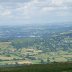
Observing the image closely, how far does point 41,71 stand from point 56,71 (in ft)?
Result: 19.2

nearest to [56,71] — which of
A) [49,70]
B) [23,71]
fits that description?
[49,70]

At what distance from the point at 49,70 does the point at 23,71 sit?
1049 centimetres

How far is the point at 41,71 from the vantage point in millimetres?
113000

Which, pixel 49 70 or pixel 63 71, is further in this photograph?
pixel 49 70

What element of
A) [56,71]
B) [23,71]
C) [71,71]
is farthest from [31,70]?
[71,71]

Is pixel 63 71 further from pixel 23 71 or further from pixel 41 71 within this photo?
pixel 23 71

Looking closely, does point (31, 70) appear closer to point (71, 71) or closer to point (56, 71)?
point (56, 71)

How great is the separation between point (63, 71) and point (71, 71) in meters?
5.62

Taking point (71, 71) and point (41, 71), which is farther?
point (41, 71)

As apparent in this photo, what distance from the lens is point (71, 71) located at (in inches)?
4040

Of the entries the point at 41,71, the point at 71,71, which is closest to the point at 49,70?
the point at 41,71

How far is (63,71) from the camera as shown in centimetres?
10769

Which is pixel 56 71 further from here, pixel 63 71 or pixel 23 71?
pixel 23 71

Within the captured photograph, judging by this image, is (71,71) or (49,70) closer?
(71,71)
